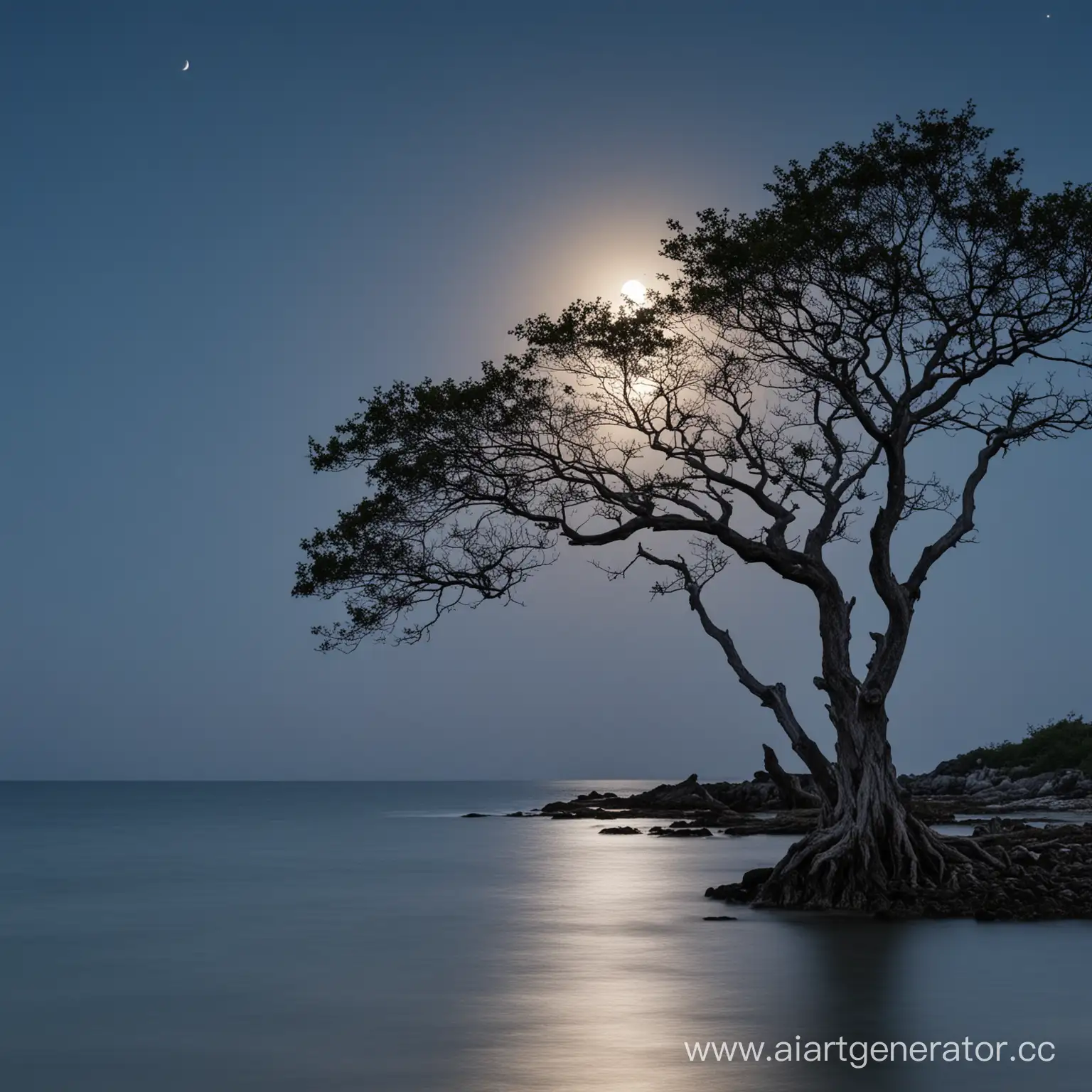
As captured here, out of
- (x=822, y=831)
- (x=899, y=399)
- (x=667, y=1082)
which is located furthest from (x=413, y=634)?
(x=667, y=1082)

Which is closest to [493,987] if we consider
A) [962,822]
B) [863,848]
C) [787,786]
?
[863,848]

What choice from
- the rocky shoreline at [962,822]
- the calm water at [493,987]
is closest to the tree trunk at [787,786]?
the rocky shoreline at [962,822]

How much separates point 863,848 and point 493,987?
742cm

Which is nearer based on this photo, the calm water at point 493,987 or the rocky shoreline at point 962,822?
the calm water at point 493,987

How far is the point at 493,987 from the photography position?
15414 millimetres

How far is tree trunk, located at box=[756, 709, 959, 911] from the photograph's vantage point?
20266 millimetres

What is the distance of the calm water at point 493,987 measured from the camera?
11094 millimetres

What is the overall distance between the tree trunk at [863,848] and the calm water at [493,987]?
995 mm

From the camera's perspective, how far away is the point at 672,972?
16.0 metres

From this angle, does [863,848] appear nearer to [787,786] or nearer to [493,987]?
[493,987]

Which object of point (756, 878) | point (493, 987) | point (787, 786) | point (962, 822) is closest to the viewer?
point (493, 987)

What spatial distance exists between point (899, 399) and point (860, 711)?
200 inches

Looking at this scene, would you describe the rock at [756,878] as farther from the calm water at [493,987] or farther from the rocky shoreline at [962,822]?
the calm water at [493,987]

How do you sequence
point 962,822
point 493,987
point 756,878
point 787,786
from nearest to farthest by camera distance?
point 493,987 → point 756,878 → point 787,786 → point 962,822
